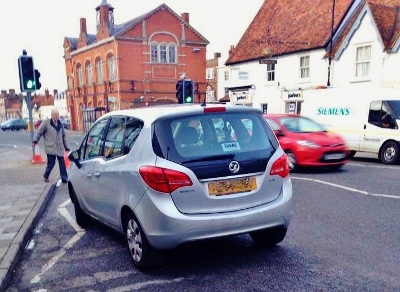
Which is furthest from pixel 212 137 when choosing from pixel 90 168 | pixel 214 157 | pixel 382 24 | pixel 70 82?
pixel 70 82

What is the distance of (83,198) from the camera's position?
547 centimetres

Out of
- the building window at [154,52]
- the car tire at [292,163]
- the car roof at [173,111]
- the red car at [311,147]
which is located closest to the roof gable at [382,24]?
the red car at [311,147]

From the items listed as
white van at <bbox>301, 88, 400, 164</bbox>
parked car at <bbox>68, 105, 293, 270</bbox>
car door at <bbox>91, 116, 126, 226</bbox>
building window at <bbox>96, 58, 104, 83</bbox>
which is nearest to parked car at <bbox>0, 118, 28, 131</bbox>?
building window at <bbox>96, 58, 104, 83</bbox>

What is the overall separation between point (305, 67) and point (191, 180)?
2161 cm

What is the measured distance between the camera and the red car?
993 cm

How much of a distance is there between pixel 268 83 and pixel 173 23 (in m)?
16.7

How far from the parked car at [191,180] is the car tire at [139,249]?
11mm

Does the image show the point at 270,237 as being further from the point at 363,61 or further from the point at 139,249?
the point at 363,61

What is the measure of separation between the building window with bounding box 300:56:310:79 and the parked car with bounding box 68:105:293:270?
2048 centimetres

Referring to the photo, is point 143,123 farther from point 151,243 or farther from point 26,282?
point 26,282

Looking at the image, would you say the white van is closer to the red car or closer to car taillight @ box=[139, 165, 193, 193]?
the red car

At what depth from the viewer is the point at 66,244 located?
516cm

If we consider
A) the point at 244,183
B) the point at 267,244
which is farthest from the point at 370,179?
the point at 244,183

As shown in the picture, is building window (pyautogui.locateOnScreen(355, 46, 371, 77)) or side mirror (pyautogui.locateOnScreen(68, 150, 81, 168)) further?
building window (pyautogui.locateOnScreen(355, 46, 371, 77))
